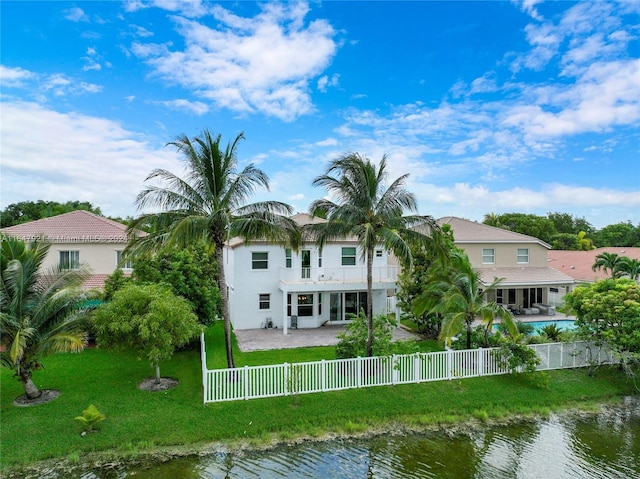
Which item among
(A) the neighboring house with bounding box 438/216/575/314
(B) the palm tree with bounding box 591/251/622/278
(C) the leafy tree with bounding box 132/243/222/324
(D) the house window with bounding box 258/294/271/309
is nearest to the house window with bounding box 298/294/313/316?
(D) the house window with bounding box 258/294/271/309

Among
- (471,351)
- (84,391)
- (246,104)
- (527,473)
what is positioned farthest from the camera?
→ (246,104)

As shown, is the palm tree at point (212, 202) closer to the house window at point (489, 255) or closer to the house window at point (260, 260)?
the house window at point (260, 260)

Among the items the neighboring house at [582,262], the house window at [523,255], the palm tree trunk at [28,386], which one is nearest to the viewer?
the palm tree trunk at [28,386]

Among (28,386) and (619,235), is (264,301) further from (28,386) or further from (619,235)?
(619,235)

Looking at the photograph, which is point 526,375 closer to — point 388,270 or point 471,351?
point 471,351

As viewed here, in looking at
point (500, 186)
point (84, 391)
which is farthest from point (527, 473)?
point (500, 186)

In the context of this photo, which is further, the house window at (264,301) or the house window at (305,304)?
the house window at (305,304)

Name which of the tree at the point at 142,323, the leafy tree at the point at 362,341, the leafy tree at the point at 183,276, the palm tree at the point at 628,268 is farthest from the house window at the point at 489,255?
the tree at the point at 142,323
